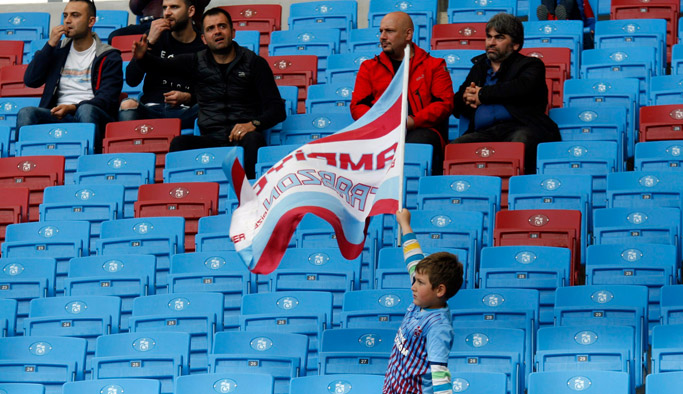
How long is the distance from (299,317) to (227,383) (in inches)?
35.9

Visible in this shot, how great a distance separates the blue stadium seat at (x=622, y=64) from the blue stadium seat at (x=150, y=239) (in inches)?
137

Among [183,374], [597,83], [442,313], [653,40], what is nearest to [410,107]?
[597,83]

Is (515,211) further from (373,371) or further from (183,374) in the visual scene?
(183,374)

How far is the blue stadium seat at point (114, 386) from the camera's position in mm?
6309

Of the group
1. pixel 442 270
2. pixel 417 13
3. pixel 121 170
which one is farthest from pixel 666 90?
pixel 442 270

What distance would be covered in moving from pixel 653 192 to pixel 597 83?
1.56 m

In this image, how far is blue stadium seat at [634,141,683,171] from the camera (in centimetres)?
841

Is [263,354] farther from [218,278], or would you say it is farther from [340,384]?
[218,278]

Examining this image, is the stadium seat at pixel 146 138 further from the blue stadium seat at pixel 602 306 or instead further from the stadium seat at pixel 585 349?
the stadium seat at pixel 585 349

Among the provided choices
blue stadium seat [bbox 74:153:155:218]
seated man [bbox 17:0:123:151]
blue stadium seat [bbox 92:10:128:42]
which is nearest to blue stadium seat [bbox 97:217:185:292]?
blue stadium seat [bbox 74:153:155:218]

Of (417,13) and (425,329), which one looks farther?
(417,13)

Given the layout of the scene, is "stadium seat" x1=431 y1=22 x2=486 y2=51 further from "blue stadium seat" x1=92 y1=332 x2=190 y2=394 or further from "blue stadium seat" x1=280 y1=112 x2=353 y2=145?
"blue stadium seat" x1=92 y1=332 x2=190 y2=394

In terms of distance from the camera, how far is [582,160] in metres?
8.43

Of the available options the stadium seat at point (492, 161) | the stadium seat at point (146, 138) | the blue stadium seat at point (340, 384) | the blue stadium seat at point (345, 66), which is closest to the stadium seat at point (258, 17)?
the blue stadium seat at point (345, 66)
